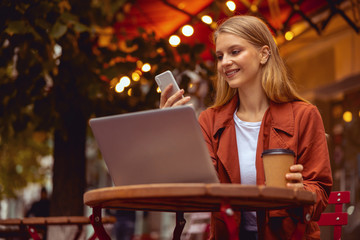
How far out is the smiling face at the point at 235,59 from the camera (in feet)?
8.34

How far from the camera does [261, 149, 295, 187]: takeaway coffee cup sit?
194cm

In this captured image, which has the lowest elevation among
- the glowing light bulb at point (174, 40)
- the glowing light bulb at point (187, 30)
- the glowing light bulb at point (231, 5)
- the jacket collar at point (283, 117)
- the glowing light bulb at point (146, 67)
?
the jacket collar at point (283, 117)

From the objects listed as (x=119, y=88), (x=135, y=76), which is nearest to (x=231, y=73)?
(x=135, y=76)

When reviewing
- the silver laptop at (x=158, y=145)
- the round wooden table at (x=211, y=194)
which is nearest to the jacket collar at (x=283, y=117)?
the round wooden table at (x=211, y=194)

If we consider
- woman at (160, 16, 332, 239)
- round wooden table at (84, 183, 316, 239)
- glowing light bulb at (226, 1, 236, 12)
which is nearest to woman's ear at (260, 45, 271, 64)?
woman at (160, 16, 332, 239)

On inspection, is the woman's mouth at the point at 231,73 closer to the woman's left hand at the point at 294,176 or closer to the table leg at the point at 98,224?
the woman's left hand at the point at 294,176

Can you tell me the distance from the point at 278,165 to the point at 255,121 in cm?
69

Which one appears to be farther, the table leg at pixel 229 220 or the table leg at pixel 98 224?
the table leg at pixel 98 224

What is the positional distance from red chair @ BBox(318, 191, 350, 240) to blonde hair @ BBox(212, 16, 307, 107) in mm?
719

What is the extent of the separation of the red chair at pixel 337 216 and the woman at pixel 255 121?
61 centimetres

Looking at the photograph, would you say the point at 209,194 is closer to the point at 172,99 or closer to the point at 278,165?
the point at 278,165

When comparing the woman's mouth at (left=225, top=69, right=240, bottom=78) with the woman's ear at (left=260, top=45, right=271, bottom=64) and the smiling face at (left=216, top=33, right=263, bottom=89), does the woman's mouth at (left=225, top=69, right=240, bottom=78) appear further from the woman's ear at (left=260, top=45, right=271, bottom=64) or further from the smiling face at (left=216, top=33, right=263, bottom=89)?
the woman's ear at (left=260, top=45, right=271, bottom=64)

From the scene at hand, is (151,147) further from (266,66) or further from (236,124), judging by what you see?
(266,66)

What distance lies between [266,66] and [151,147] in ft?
3.30
